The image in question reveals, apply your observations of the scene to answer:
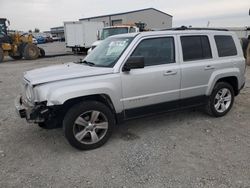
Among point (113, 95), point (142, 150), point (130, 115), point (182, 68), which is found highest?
point (182, 68)

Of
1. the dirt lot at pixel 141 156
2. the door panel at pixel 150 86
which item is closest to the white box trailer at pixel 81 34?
the dirt lot at pixel 141 156

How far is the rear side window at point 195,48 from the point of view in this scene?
15.6ft

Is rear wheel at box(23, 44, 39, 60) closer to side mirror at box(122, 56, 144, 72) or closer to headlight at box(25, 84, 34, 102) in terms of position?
headlight at box(25, 84, 34, 102)

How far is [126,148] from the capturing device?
4.14 metres

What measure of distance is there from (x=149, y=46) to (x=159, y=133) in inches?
62.5

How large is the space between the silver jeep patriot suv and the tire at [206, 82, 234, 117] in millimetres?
20

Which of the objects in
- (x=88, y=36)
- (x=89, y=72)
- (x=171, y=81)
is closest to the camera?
(x=89, y=72)

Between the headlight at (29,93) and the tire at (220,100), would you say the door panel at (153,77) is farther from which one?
the headlight at (29,93)

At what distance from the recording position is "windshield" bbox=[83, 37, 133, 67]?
4307mm

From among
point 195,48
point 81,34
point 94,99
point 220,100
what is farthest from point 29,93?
point 81,34

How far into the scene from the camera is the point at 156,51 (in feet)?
14.8

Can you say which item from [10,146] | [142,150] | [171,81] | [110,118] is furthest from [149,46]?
[10,146]

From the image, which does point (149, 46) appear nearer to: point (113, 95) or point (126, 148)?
point (113, 95)

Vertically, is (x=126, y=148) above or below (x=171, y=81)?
below
